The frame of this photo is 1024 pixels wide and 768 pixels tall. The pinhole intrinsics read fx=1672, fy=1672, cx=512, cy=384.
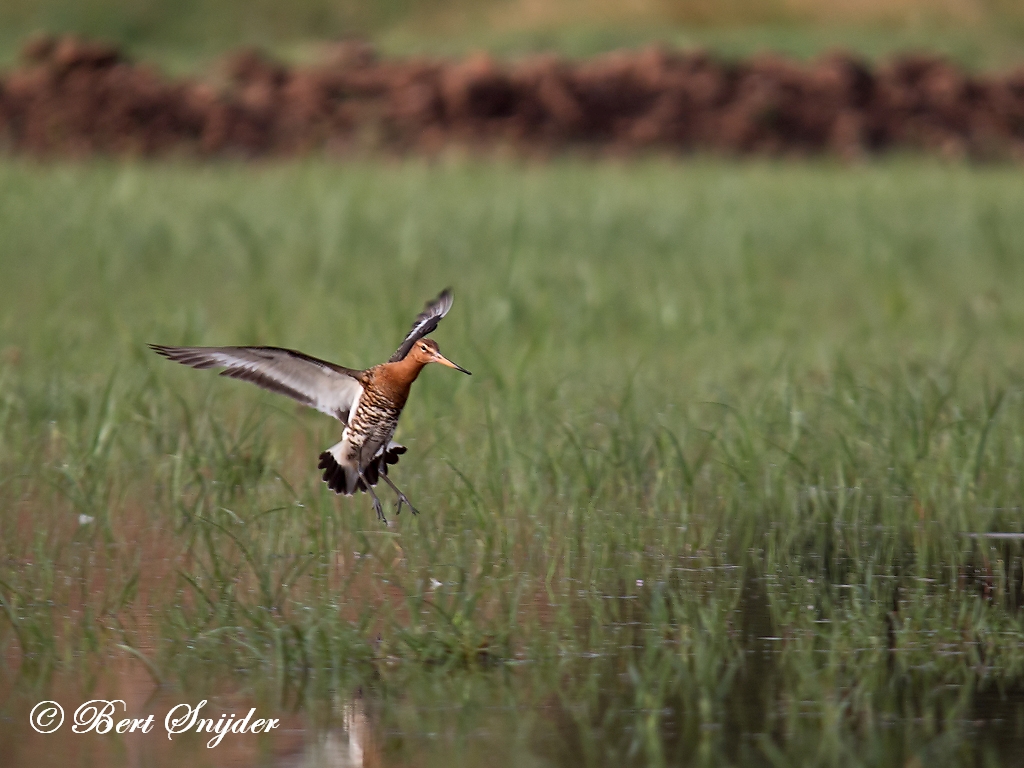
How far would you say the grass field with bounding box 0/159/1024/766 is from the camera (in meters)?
3.68

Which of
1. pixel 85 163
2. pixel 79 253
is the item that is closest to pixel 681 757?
pixel 79 253

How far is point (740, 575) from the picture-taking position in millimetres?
4445

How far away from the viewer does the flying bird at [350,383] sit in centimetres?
416

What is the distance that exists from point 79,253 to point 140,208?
5.13ft

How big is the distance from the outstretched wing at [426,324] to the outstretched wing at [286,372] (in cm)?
13

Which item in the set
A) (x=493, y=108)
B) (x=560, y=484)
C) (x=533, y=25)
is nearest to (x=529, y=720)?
(x=560, y=484)

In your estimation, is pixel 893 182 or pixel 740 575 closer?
pixel 740 575

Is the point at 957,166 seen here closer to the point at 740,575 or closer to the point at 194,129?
the point at 194,129

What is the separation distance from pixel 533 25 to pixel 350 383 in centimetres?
1972

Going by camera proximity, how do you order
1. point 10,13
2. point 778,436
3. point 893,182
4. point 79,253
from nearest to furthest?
point 778,436 < point 79,253 < point 893,182 < point 10,13

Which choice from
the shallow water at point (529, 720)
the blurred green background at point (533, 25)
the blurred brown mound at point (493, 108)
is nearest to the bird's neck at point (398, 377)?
the shallow water at point (529, 720)

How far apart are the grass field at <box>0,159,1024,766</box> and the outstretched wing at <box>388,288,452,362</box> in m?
0.47

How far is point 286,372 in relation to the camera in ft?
14.1

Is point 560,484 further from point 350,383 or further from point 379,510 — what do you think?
point 350,383
